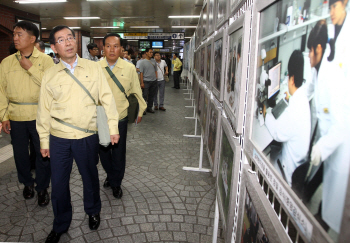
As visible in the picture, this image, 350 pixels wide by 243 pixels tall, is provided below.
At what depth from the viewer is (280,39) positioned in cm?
82

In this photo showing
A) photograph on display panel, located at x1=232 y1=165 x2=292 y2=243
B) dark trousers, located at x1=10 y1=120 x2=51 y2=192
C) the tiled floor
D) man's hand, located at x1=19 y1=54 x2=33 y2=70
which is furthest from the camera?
dark trousers, located at x1=10 y1=120 x2=51 y2=192

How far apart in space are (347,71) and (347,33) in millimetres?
70

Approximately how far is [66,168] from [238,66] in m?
1.83

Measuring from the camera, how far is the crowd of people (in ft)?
7.72

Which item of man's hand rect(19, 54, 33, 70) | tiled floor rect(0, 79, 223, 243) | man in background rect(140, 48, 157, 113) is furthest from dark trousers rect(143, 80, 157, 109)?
man's hand rect(19, 54, 33, 70)

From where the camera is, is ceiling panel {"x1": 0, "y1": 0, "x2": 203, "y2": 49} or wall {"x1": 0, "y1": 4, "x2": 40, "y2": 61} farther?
wall {"x1": 0, "y1": 4, "x2": 40, "y2": 61}

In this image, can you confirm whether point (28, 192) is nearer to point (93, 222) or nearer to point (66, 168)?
point (93, 222)

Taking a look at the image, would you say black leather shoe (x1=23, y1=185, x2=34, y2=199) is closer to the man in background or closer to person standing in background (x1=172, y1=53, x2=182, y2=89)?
the man in background

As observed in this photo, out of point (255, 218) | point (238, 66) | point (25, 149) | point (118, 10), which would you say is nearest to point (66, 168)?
point (25, 149)

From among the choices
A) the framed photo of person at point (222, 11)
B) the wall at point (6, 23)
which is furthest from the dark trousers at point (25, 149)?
the wall at point (6, 23)

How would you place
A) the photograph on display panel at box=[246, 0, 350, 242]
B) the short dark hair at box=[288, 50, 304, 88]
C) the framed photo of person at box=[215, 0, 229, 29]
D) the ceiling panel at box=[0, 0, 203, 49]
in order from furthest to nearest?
the ceiling panel at box=[0, 0, 203, 49] → the framed photo of person at box=[215, 0, 229, 29] → the short dark hair at box=[288, 50, 304, 88] → the photograph on display panel at box=[246, 0, 350, 242]

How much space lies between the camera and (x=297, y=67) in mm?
703

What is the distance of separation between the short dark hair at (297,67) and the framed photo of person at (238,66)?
519 millimetres

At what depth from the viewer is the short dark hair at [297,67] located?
68 cm
